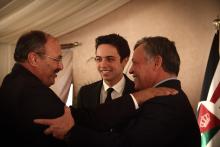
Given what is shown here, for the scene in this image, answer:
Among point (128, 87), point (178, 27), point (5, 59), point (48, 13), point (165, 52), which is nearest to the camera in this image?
point (165, 52)

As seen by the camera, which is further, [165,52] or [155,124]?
[165,52]

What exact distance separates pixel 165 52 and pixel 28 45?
69 centimetres

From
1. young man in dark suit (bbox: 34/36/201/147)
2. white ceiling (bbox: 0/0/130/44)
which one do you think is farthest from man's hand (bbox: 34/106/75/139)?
white ceiling (bbox: 0/0/130/44)

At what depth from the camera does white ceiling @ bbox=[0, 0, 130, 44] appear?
3143mm

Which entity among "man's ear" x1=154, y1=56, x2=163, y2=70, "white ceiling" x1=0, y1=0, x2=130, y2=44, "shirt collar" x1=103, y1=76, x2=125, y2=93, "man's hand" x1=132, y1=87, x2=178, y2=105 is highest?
"white ceiling" x1=0, y1=0, x2=130, y2=44

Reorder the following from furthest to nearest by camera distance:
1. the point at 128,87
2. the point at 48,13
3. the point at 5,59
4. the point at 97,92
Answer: the point at 5,59, the point at 48,13, the point at 97,92, the point at 128,87

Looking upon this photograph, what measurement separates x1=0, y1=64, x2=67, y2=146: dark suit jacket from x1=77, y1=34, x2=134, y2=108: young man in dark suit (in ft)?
3.40

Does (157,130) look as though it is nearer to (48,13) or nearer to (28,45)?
(28,45)

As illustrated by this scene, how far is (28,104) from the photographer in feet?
4.36

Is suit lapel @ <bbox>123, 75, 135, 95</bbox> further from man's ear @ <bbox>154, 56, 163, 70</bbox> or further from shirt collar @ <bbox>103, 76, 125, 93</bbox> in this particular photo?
man's ear @ <bbox>154, 56, 163, 70</bbox>

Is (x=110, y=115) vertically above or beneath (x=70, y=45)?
beneath

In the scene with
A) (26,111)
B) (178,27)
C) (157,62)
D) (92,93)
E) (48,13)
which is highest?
(48,13)

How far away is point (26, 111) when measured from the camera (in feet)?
4.32

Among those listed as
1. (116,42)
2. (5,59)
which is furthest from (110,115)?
(5,59)
